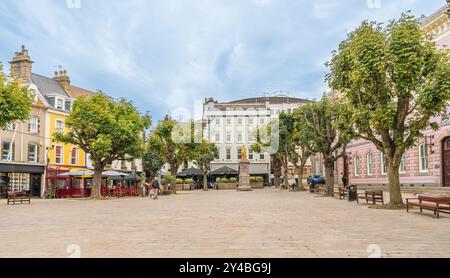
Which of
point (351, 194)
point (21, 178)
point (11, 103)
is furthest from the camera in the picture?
point (21, 178)

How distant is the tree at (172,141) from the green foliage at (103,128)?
5613 mm

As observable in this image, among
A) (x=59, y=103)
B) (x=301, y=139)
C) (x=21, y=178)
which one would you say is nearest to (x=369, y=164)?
(x=301, y=139)

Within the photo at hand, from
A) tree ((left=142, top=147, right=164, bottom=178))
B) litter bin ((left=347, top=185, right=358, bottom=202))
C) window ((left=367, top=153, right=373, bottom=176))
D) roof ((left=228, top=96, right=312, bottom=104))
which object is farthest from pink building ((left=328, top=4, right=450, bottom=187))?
roof ((left=228, top=96, right=312, bottom=104))

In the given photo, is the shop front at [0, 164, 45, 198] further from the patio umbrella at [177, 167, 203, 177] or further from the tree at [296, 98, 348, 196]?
the tree at [296, 98, 348, 196]

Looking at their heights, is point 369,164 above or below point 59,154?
below

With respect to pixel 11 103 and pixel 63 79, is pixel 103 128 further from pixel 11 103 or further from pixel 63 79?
pixel 63 79

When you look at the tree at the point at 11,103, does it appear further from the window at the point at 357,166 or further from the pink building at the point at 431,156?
the window at the point at 357,166

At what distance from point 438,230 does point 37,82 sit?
4431 centimetres

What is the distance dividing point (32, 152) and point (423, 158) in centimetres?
3555

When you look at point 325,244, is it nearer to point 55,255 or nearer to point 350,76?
point 55,255

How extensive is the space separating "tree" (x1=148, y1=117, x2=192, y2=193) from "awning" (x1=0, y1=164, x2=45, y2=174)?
11505mm

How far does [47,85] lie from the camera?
48.0m

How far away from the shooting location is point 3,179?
129ft

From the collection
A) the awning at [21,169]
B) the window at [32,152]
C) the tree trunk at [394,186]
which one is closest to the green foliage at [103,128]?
the awning at [21,169]
